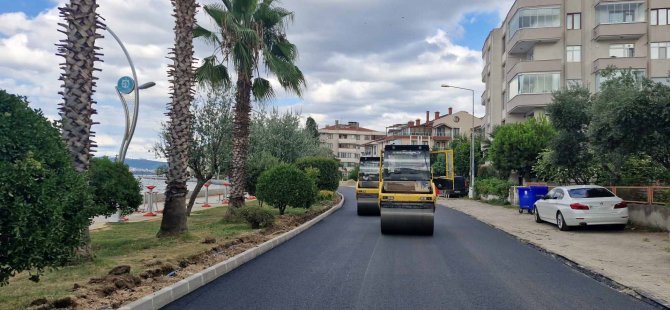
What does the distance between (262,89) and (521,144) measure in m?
21.0

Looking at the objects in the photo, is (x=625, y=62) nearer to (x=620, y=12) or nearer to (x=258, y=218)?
(x=620, y=12)

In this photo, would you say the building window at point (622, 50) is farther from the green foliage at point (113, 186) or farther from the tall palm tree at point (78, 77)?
the tall palm tree at point (78, 77)

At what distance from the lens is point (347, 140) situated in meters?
138

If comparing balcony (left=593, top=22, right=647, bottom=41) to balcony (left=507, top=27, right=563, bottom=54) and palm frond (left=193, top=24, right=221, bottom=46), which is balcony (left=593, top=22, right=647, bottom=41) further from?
palm frond (left=193, top=24, right=221, bottom=46)

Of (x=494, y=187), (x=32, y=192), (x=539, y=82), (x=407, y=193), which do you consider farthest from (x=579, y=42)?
(x=32, y=192)

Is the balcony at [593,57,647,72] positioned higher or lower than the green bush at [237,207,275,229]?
higher

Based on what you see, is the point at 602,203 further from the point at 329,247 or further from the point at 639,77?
the point at 329,247

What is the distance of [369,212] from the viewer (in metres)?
23.9

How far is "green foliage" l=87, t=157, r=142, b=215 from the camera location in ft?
40.8

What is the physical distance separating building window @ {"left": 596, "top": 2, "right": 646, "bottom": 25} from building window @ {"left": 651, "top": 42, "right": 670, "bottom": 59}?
2.31 metres

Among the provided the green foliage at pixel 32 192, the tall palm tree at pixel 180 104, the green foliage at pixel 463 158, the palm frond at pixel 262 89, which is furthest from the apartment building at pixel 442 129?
the green foliage at pixel 32 192

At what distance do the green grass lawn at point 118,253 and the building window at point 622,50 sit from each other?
39.0 metres

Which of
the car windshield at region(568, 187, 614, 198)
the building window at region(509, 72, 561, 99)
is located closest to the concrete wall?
the car windshield at region(568, 187, 614, 198)

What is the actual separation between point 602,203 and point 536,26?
104 ft
